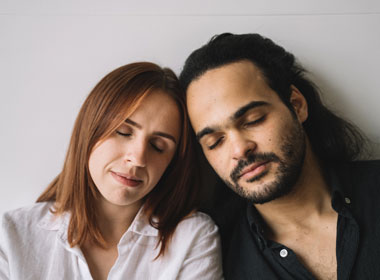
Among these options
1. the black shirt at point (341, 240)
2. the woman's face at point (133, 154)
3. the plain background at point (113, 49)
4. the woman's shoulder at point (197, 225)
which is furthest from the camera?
the plain background at point (113, 49)

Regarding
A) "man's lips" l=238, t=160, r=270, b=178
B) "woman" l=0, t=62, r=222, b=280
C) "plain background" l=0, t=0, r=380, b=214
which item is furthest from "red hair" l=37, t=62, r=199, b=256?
"man's lips" l=238, t=160, r=270, b=178

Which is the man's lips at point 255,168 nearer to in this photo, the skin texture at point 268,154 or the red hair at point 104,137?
the skin texture at point 268,154

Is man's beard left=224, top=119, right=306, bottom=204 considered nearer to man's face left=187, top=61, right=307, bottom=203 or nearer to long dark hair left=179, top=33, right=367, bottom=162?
man's face left=187, top=61, right=307, bottom=203

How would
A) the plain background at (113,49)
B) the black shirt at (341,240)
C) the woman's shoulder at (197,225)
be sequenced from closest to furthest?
the black shirt at (341,240), the woman's shoulder at (197,225), the plain background at (113,49)

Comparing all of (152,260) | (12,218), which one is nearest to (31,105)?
(12,218)

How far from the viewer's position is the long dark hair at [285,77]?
3.95 feet

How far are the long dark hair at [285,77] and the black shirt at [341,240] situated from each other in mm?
166

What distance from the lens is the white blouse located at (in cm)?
112

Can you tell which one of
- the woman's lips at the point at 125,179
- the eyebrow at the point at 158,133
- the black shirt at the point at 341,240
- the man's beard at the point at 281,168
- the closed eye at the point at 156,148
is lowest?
the black shirt at the point at 341,240

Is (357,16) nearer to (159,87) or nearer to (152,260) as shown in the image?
(159,87)

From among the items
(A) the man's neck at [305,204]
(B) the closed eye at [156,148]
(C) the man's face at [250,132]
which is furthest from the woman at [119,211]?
(A) the man's neck at [305,204]

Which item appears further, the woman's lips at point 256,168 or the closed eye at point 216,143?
the closed eye at point 216,143

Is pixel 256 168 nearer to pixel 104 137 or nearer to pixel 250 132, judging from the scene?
pixel 250 132

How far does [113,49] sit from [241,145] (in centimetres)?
95
